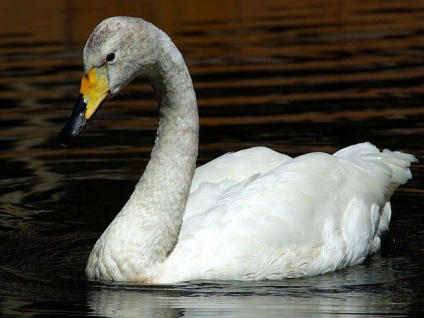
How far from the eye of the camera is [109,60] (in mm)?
7461

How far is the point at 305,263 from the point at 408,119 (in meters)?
4.51

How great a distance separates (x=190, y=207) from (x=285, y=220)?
68cm

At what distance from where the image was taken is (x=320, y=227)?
815 centimetres

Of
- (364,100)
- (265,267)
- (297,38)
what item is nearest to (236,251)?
(265,267)

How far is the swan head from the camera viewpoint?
7.37 metres

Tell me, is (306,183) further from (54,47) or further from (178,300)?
(54,47)

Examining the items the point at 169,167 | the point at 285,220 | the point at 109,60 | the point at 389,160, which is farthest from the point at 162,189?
the point at 389,160

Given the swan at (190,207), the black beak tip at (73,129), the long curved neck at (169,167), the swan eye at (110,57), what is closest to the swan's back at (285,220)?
the swan at (190,207)

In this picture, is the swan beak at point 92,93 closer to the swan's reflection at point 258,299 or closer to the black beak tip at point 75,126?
the black beak tip at point 75,126

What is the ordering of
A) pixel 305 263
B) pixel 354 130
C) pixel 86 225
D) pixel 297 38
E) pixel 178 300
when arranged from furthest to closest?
pixel 297 38 → pixel 354 130 → pixel 86 225 → pixel 305 263 → pixel 178 300

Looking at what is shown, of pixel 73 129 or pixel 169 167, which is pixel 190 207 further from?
pixel 73 129

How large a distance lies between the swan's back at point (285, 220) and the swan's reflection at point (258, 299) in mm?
127

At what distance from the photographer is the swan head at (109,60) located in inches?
290

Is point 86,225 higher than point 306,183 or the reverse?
the reverse
